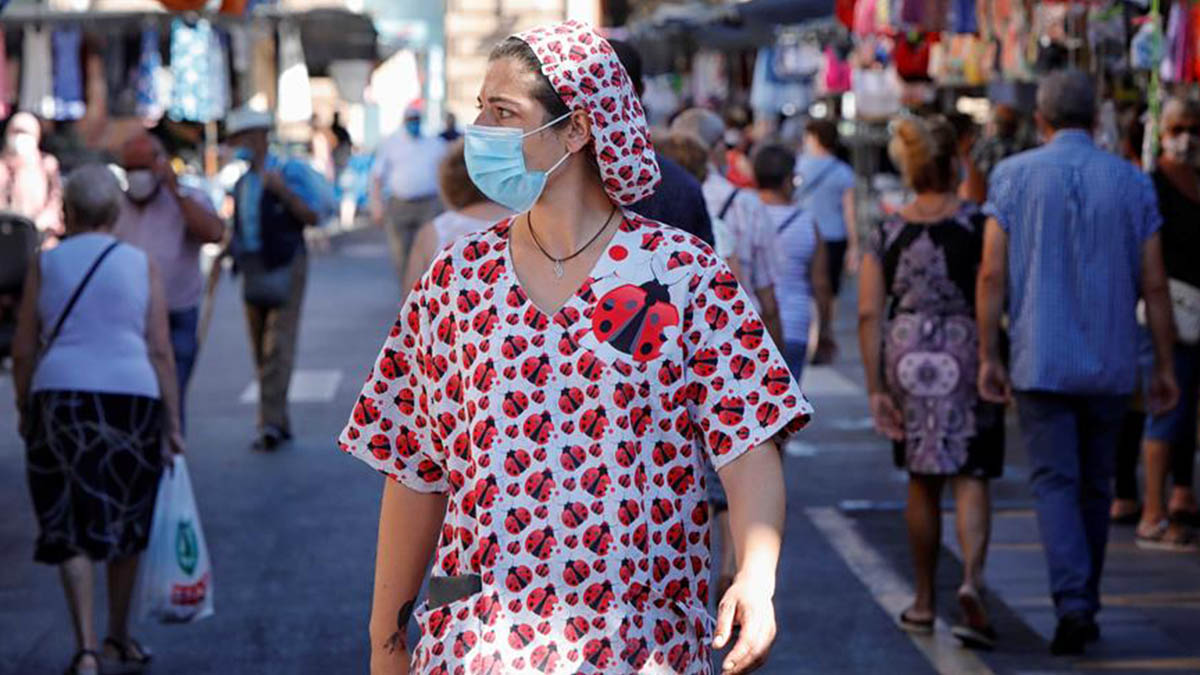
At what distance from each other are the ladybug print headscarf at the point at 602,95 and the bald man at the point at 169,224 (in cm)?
689

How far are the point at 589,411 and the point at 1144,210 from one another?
4427mm

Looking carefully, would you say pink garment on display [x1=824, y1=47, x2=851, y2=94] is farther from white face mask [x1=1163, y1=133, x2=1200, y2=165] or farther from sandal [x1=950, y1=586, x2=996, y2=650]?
sandal [x1=950, y1=586, x2=996, y2=650]

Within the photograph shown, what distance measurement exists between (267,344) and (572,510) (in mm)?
9583

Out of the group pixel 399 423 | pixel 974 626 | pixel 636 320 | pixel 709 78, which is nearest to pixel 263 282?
pixel 974 626

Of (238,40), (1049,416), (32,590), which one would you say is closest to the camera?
(1049,416)

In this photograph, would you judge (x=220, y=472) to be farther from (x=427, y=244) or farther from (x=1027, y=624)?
(x=1027, y=624)

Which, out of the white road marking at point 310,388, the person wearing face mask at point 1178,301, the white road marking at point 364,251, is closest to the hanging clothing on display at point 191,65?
the white road marking at point 364,251

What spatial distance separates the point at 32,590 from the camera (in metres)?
9.17

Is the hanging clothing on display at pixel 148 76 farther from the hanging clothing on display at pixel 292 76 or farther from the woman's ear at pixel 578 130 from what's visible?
the woman's ear at pixel 578 130

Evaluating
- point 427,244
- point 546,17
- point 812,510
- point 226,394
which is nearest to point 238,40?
point 226,394

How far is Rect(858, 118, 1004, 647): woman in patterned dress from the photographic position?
7.72 metres

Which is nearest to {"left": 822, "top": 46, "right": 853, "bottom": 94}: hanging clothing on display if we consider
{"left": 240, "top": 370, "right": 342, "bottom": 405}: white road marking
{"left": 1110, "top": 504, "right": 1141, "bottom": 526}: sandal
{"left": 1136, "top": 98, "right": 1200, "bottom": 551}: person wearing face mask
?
{"left": 240, "top": 370, "right": 342, "bottom": 405}: white road marking

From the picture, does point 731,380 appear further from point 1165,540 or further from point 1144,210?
point 1165,540

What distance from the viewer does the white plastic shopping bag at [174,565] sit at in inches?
293
